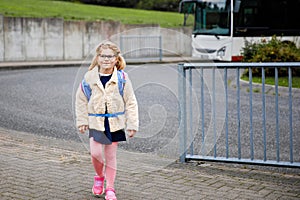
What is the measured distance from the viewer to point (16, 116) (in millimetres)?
10820

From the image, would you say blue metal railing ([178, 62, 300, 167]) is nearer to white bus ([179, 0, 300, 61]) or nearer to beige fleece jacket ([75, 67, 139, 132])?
beige fleece jacket ([75, 67, 139, 132])

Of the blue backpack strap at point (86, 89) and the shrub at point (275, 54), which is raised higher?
the blue backpack strap at point (86, 89)

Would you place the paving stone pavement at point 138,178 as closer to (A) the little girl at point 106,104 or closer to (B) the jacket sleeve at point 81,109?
(A) the little girl at point 106,104

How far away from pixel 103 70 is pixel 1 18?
21.9 metres

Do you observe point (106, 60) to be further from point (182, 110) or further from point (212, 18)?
point (212, 18)

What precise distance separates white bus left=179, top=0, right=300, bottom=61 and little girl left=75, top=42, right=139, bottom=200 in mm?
18676

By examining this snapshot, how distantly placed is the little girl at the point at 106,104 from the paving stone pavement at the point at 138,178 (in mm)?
575

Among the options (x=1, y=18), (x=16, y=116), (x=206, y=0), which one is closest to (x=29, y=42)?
(x=1, y=18)

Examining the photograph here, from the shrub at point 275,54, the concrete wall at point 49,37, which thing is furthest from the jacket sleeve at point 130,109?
the concrete wall at point 49,37

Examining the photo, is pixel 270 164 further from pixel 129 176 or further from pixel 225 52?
pixel 225 52

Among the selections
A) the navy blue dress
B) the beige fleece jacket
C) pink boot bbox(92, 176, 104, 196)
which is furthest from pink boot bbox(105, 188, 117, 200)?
the beige fleece jacket

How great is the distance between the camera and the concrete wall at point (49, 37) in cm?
2630

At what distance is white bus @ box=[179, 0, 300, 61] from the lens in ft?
A: 77.3

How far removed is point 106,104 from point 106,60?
0.39 meters
